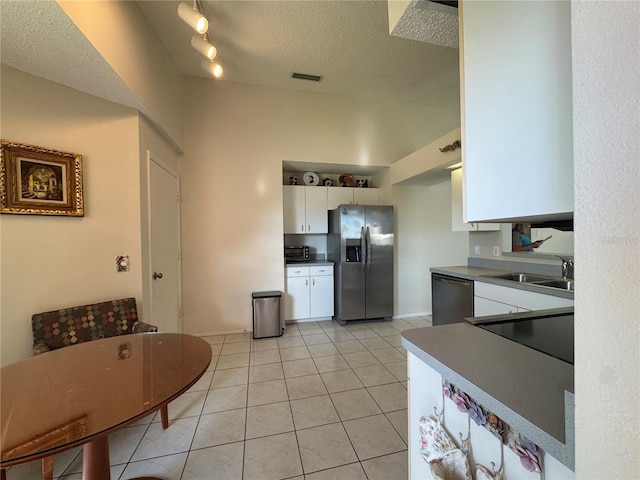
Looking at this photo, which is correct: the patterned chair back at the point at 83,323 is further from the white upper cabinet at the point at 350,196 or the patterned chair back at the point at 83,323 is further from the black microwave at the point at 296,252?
the white upper cabinet at the point at 350,196

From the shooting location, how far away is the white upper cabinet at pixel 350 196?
4047 millimetres

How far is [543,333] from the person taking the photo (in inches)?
42.0

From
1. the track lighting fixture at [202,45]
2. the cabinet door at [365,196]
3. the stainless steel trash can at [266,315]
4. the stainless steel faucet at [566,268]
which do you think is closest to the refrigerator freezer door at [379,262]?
the cabinet door at [365,196]

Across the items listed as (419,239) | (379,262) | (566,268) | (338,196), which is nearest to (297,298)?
(379,262)

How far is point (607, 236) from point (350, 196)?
381 cm

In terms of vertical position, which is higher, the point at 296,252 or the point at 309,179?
the point at 309,179

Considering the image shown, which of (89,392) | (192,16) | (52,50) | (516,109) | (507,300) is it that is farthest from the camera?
(507,300)

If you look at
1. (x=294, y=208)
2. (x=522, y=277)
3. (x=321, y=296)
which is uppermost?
(x=294, y=208)

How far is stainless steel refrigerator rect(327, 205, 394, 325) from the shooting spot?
3.74m

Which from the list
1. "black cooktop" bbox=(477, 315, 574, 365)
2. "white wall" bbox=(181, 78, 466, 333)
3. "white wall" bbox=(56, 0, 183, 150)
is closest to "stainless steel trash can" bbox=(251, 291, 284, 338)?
"white wall" bbox=(181, 78, 466, 333)

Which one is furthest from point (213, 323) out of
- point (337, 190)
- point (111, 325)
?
point (337, 190)

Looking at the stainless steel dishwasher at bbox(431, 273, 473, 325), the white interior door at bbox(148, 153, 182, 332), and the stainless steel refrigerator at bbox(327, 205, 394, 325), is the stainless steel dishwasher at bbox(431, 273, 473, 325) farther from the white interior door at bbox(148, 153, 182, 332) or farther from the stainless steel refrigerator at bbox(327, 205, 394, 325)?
the white interior door at bbox(148, 153, 182, 332)

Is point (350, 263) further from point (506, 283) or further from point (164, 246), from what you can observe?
point (164, 246)

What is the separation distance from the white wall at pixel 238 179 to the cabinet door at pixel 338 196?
1.48 ft
